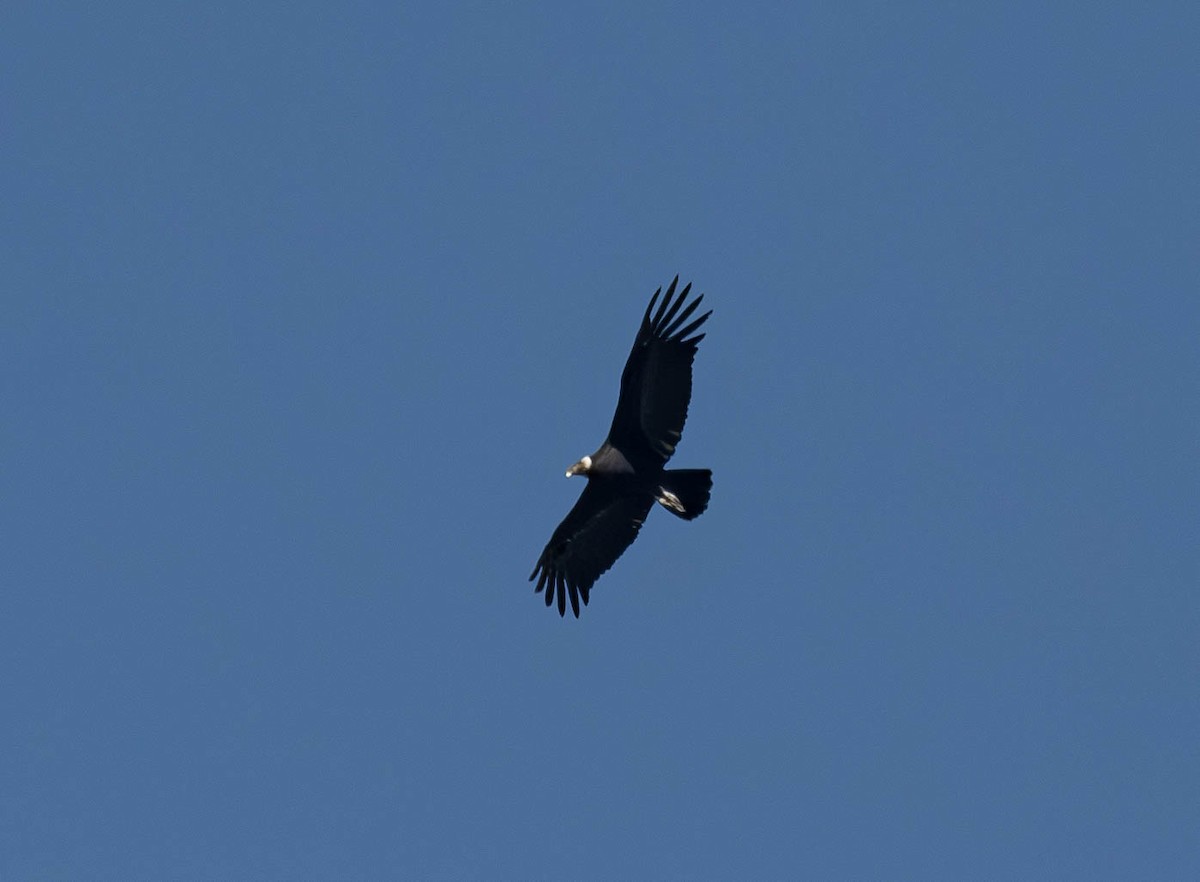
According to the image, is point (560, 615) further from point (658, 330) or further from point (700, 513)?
point (658, 330)

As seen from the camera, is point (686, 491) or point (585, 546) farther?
point (585, 546)

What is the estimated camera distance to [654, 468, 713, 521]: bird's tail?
32469 millimetres

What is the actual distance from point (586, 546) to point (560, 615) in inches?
51.5

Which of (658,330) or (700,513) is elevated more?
(658,330)

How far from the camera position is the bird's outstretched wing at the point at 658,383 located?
32094mm

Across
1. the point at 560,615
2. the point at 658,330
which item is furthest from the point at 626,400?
the point at 560,615

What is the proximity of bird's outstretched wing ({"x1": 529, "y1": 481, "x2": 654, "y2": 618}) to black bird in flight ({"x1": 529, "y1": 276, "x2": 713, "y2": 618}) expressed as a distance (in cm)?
2

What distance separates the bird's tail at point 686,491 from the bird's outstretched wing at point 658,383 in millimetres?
423

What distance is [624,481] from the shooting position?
33.1 m

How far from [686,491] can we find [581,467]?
1993 mm

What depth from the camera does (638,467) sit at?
3284 cm

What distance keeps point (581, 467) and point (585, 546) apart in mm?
1691

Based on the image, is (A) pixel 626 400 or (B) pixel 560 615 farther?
(B) pixel 560 615

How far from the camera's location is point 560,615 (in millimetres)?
34344
